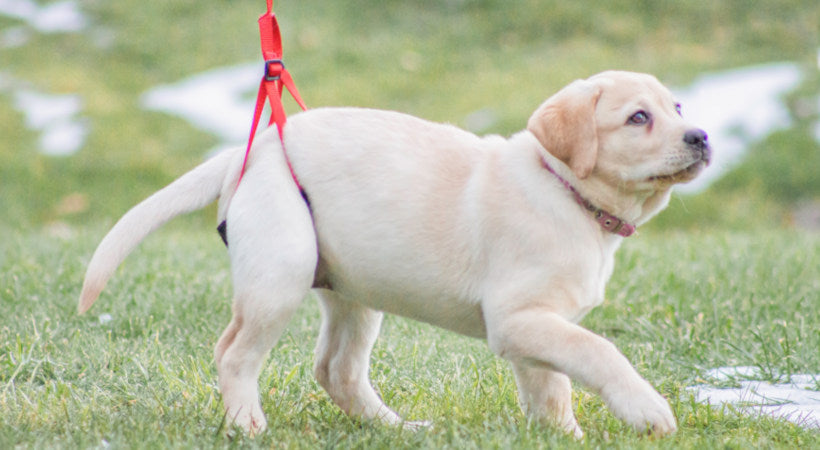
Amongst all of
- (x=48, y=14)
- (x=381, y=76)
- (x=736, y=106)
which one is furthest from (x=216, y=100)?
(x=736, y=106)

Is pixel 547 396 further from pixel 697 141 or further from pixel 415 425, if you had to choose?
pixel 697 141

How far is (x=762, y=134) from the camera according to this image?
945 centimetres

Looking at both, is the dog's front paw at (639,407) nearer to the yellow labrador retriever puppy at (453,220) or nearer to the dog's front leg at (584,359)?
the dog's front leg at (584,359)

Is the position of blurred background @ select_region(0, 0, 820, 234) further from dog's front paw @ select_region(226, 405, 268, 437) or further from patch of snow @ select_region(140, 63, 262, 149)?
dog's front paw @ select_region(226, 405, 268, 437)

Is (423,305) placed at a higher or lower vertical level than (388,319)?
higher

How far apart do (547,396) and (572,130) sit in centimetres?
79

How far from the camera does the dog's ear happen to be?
9.36ft

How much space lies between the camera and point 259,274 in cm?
286

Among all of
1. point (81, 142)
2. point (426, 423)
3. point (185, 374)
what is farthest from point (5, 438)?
point (81, 142)

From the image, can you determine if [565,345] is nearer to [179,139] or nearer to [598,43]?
[179,139]

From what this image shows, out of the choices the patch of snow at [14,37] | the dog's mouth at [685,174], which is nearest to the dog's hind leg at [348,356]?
the dog's mouth at [685,174]

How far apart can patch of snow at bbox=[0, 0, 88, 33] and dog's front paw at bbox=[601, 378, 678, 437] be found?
43.5ft

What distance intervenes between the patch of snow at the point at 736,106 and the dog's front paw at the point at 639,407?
6361 mm

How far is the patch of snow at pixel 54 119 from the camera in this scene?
10.3m
